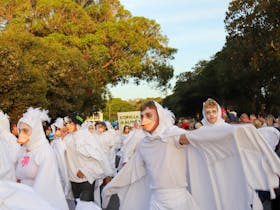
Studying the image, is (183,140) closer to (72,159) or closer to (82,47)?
(72,159)

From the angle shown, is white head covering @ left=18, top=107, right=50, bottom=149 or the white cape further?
white head covering @ left=18, top=107, right=50, bottom=149

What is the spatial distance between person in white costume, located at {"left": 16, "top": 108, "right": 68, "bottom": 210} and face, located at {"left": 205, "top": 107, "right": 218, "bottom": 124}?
6.73ft

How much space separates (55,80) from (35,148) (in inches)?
1193

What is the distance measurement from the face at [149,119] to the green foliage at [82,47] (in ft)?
84.3

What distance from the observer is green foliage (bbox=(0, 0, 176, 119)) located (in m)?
37.4

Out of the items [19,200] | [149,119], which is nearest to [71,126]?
[149,119]

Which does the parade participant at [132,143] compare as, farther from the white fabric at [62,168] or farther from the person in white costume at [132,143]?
the white fabric at [62,168]

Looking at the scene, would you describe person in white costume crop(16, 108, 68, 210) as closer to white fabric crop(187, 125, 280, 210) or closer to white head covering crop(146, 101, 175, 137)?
white head covering crop(146, 101, 175, 137)

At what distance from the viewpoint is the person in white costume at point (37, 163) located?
6926 millimetres

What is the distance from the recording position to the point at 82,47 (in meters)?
46.7

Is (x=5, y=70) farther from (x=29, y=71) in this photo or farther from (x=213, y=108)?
(x=213, y=108)

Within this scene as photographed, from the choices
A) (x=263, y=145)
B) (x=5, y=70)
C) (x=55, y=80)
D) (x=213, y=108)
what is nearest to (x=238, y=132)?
(x=263, y=145)

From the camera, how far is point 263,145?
570 cm

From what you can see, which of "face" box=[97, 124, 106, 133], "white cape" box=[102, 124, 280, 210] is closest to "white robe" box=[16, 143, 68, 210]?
"white cape" box=[102, 124, 280, 210]
